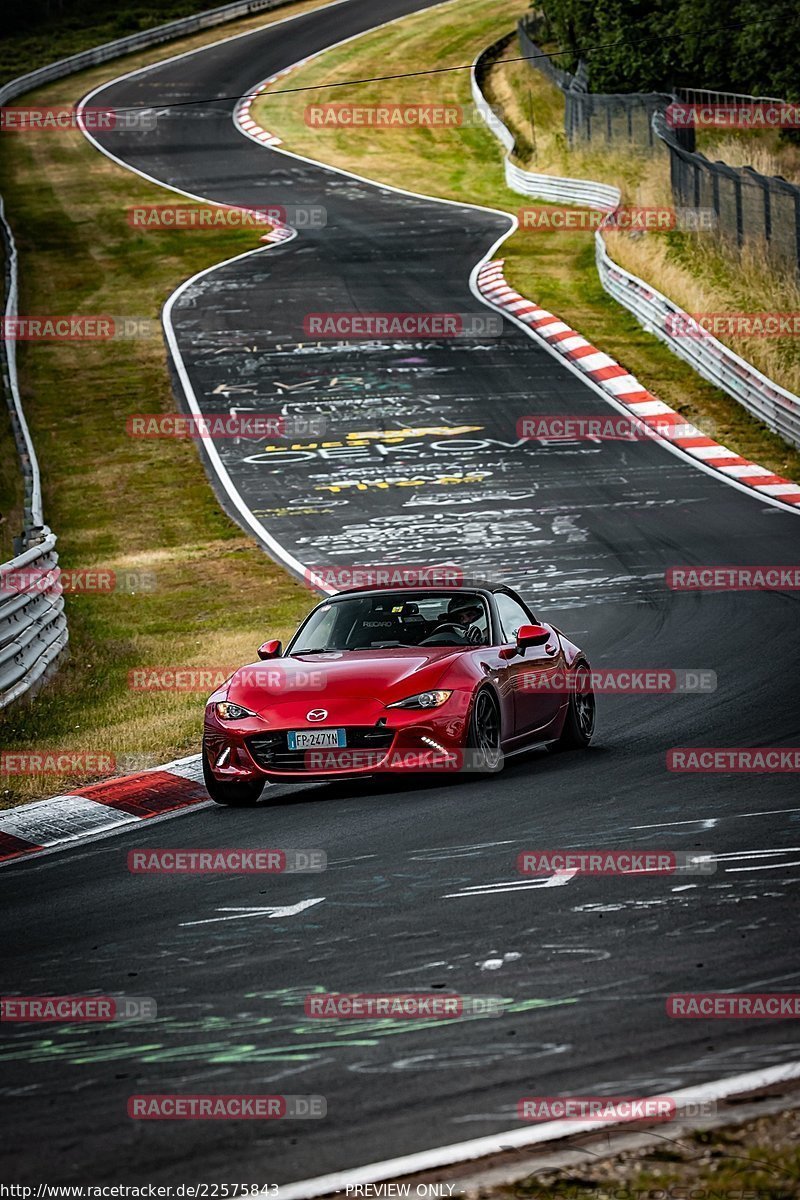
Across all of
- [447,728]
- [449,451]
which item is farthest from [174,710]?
[449,451]

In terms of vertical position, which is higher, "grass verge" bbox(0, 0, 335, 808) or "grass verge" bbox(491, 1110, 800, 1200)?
"grass verge" bbox(491, 1110, 800, 1200)

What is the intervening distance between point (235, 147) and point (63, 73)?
16872 millimetres

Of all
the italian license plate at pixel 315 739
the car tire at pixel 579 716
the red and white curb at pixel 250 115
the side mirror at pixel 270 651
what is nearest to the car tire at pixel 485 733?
the italian license plate at pixel 315 739

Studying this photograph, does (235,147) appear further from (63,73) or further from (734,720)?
(734,720)

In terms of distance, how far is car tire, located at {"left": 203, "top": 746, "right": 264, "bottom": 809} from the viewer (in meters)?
10.8

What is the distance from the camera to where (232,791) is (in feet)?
35.4

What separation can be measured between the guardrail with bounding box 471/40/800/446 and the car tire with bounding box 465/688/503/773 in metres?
15.6

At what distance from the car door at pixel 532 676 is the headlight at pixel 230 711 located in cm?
184

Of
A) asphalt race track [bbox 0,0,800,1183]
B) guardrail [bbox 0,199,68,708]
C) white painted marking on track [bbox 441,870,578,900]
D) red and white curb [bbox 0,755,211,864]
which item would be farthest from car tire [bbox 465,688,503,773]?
guardrail [bbox 0,199,68,708]

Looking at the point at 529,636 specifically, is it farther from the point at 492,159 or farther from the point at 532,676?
the point at 492,159

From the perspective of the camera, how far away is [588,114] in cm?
4866

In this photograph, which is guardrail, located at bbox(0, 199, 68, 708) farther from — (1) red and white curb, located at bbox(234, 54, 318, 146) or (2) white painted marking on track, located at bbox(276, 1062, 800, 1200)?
(1) red and white curb, located at bbox(234, 54, 318, 146)

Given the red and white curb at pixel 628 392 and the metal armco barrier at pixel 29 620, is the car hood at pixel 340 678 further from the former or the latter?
the red and white curb at pixel 628 392

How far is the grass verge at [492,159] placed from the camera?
2939 centimetres
